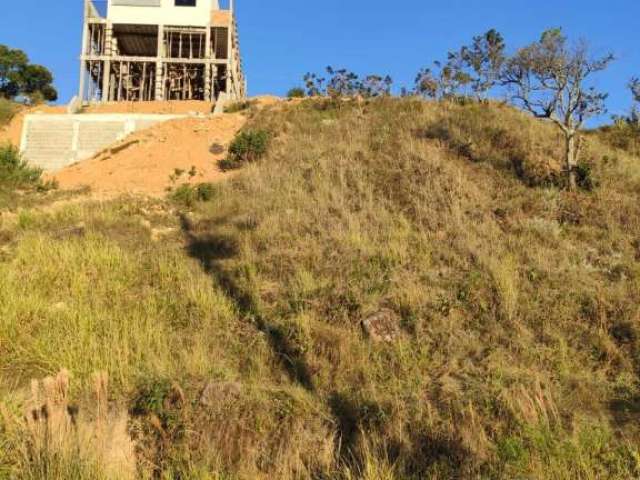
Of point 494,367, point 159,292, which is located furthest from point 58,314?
point 494,367

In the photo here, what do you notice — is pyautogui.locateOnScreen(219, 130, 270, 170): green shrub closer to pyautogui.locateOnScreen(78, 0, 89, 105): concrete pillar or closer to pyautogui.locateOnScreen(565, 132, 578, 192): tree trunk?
pyautogui.locateOnScreen(565, 132, 578, 192): tree trunk

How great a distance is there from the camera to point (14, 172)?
666 inches

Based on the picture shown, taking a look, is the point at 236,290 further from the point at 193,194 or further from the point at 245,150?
the point at 245,150

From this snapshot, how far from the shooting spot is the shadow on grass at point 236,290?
5.48 meters

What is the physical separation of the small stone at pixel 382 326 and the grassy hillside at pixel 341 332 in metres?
0.04

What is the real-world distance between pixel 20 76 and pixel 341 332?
1815 inches

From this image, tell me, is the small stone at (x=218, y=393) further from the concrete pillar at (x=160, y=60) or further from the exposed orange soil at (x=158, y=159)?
the concrete pillar at (x=160, y=60)

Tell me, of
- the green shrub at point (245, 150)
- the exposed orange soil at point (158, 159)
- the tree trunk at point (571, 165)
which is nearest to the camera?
the tree trunk at point (571, 165)

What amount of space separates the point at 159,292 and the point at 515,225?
631cm

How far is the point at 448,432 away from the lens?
4.10 m

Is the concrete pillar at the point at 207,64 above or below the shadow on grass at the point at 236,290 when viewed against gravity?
above

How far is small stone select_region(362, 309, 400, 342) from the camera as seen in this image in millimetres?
5949

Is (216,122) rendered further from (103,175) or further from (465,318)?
(465,318)

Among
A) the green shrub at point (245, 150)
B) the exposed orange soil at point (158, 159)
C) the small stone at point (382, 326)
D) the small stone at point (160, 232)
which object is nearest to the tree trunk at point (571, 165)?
the small stone at point (382, 326)
